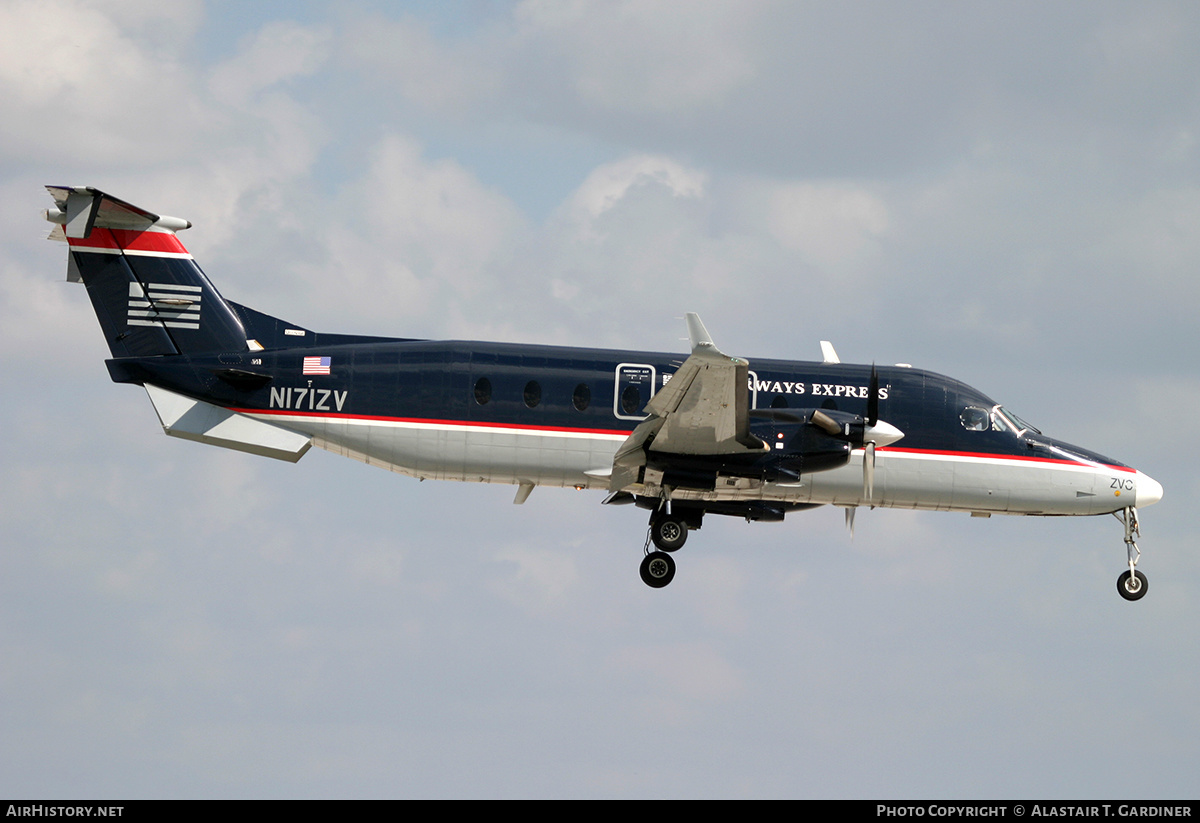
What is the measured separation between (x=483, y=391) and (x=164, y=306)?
801 centimetres

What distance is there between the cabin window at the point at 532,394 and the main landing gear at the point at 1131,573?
1451cm

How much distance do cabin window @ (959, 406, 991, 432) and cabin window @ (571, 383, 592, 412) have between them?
9027 millimetres

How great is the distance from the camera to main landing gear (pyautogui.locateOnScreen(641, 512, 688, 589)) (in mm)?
31703

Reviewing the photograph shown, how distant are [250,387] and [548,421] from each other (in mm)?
6877

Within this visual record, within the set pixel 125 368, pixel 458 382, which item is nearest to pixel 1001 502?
pixel 458 382

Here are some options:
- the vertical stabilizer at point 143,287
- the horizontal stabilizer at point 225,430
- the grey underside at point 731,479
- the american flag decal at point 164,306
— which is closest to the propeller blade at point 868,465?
the grey underside at point 731,479

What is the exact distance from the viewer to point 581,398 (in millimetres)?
31312

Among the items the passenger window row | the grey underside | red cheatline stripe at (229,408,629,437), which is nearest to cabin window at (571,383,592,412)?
the passenger window row

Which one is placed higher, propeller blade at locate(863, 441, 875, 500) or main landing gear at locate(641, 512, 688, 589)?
propeller blade at locate(863, 441, 875, 500)

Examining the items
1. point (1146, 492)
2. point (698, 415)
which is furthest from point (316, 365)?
point (1146, 492)

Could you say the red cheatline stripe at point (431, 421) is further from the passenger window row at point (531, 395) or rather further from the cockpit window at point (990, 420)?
the cockpit window at point (990, 420)

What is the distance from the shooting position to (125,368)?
31578 millimetres

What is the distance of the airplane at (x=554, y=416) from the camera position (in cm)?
3064

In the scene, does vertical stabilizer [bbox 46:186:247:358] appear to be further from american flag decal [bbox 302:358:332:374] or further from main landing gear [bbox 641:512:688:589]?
main landing gear [bbox 641:512:688:589]
